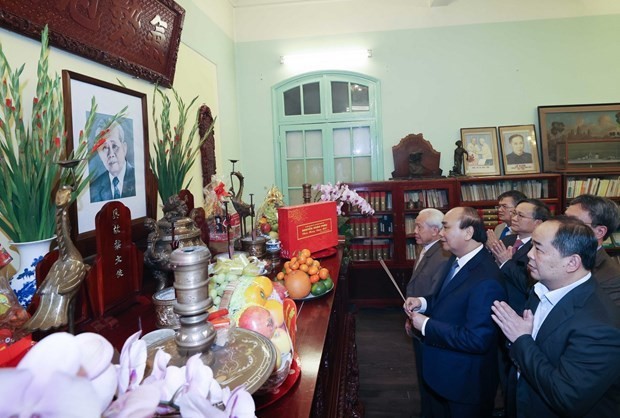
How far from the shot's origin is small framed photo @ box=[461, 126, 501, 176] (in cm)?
484

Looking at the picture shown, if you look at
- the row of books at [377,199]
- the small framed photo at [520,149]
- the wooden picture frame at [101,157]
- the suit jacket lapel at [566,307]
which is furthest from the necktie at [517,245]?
the wooden picture frame at [101,157]

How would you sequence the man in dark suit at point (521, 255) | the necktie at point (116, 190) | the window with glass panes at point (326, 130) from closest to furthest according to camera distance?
the necktie at point (116, 190) → the man in dark suit at point (521, 255) → the window with glass panes at point (326, 130)

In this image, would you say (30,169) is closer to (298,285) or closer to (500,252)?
(298,285)

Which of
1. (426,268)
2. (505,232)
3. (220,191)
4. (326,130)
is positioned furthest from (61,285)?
(326,130)

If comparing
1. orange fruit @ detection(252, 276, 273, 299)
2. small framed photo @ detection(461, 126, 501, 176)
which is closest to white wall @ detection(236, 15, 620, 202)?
small framed photo @ detection(461, 126, 501, 176)

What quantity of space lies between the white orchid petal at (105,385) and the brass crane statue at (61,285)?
773 millimetres

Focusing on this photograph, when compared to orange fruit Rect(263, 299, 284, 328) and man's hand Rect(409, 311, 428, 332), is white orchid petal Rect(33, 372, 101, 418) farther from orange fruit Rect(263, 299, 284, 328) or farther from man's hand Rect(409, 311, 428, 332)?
man's hand Rect(409, 311, 428, 332)

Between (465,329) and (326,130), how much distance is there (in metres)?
3.68

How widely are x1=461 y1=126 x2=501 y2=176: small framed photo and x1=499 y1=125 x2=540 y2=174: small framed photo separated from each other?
109 millimetres

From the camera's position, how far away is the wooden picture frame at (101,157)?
1.80 metres

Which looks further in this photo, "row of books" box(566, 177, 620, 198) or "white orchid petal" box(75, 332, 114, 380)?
"row of books" box(566, 177, 620, 198)

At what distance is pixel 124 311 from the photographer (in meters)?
1.47

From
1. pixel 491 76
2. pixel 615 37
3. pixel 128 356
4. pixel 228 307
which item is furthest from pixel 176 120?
pixel 615 37

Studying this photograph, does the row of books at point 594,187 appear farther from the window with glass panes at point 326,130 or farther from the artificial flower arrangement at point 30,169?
the artificial flower arrangement at point 30,169
